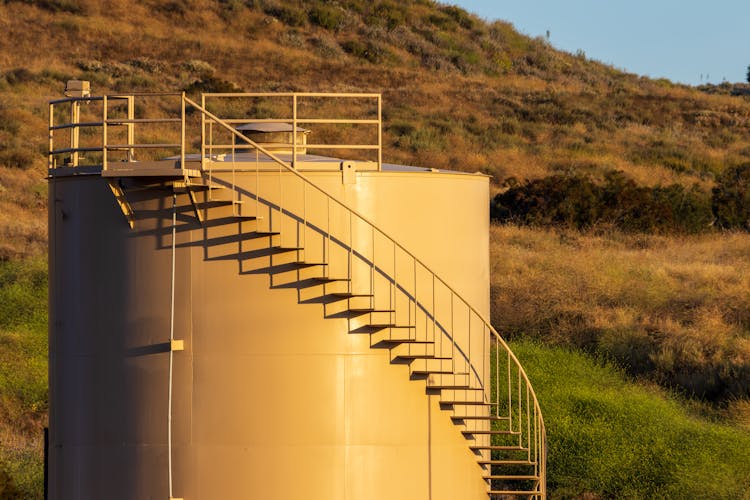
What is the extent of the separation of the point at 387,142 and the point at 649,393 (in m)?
29.3

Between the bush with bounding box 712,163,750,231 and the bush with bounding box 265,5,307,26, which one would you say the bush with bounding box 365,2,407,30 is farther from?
the bush with bounding box 712,163,750,231

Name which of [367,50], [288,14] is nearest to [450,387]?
[367,50]

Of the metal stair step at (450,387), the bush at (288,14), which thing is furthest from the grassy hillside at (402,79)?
the metal stair step at (450,387)

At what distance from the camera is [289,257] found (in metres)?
15.9

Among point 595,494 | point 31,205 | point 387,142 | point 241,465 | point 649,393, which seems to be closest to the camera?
point 241,465

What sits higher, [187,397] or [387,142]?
[387,142]

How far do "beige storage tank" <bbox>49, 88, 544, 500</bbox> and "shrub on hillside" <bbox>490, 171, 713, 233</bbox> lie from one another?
29.3 m

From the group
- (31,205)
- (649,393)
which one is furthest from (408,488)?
(31,205)

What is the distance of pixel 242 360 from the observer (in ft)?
51.9

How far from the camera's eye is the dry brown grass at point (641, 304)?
3100 cm

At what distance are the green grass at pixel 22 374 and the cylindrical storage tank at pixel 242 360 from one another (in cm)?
559

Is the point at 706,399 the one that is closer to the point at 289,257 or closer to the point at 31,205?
the point at 289,257

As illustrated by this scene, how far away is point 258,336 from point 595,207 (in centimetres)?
3134

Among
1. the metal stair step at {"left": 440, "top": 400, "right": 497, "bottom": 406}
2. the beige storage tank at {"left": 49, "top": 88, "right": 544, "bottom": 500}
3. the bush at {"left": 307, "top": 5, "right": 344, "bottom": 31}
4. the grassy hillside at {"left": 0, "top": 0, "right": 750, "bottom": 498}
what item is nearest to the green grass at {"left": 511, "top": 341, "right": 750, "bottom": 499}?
the grassy hillside at {"left": 0, "top": 0, "right": 750, "bottom": 498}
